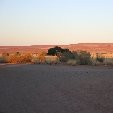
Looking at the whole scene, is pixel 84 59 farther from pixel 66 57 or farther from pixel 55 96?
pixel 55 96

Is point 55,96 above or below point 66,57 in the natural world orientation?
above

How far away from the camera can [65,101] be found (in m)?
14.4

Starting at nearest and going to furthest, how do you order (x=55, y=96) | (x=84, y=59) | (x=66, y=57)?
(x=55, y=96)
(x=84, y=59)
(x=66, y=57)

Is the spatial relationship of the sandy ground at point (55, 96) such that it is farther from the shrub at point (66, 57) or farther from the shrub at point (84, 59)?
the shrub at point (66, 57)

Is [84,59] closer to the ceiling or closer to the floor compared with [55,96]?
closer to the floor

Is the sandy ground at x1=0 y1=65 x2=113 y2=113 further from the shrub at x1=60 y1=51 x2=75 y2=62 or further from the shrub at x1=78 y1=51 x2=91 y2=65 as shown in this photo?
the shrub at x1=60 y1=51 x2=75 y2=62

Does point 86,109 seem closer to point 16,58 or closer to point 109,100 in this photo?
point 109,100

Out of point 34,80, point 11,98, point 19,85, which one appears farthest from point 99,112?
point 34,80

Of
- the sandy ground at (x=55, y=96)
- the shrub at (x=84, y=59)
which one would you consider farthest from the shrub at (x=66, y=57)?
the sandy ground at (x=55, y=96)

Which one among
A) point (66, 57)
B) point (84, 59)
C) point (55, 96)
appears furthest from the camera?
point (66, 57)

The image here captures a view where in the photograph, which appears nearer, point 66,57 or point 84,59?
point 84,59

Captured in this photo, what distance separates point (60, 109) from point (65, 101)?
1509 mm

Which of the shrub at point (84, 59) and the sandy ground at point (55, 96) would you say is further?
the shrub at point (84, 59)

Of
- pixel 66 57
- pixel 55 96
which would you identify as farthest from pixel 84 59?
pixel 55 96
